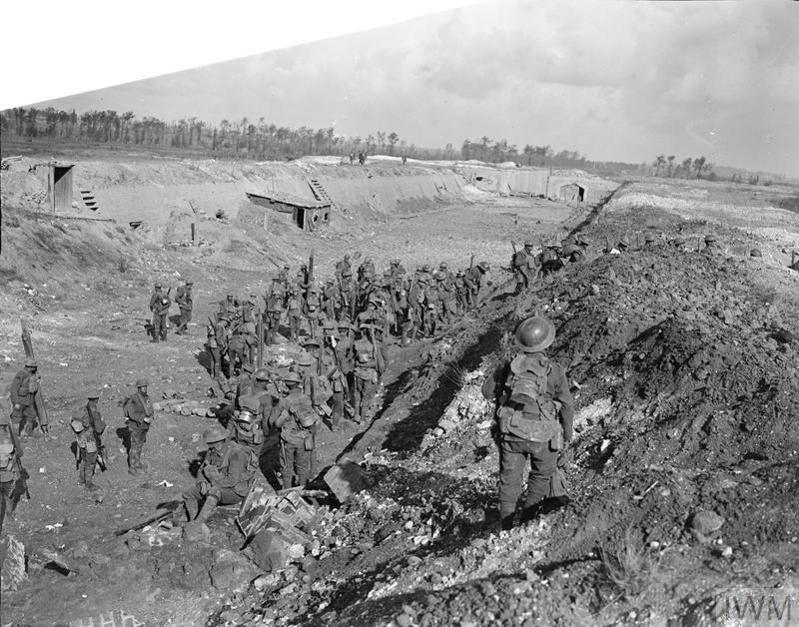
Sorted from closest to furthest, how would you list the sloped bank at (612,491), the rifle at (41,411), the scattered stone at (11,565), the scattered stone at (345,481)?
the sloped bank at (612,491) < the scattered stone at (11,565) < the scattered stone at (345,481) < the rifle at (41,411)

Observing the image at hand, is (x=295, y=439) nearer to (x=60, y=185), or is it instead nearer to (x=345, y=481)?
(x=345, y=481)

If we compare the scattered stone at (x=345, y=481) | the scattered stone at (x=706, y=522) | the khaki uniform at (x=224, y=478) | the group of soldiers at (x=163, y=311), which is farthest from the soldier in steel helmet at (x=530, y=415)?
the group of soldiers at (x=163, y=311)

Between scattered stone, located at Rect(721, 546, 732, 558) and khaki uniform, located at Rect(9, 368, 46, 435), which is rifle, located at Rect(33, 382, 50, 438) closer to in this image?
khaki uniform, located at Rect(9, 368, 46, 435)

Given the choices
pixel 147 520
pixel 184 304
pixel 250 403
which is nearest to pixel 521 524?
pixel 250 403

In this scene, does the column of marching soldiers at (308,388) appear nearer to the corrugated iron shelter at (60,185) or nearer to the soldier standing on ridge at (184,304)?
the soldier standing on ridge at (184,304)

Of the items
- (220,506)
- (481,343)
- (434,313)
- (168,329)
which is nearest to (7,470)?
(220,506)

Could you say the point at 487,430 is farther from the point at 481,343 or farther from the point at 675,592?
the point at 675,592
